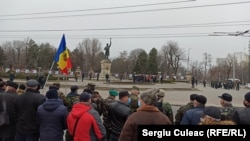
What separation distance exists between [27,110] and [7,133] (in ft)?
3.35

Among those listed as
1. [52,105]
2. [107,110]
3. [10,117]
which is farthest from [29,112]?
[107,110]

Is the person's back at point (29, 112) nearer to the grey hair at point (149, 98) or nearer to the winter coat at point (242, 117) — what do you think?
the grey hair at point (149, 98)

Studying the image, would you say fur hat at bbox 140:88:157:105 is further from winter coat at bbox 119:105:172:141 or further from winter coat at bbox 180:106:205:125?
winter coat at bbox 180:106:205:125

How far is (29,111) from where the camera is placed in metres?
6.74

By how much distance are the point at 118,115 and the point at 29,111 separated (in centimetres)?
189

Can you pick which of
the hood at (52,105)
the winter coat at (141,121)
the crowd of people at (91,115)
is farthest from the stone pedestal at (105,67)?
the winter coat at (141,121)

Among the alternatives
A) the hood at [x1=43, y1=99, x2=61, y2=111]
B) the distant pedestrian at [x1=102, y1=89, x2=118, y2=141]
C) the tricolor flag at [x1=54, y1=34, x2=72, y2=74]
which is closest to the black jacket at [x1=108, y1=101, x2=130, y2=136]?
the distant pedestrian at [x1=102, y1=89, x2=118, y2=141]

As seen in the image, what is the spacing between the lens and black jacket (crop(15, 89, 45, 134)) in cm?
672

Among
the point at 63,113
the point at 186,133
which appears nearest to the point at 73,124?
the point at 63,113

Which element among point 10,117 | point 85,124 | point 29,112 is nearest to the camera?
point 85,124

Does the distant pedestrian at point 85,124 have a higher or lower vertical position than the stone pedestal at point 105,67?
lower

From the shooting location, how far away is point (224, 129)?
12.4ft

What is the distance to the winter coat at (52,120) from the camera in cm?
602

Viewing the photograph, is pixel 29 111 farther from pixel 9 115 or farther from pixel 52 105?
pixel 52 105
